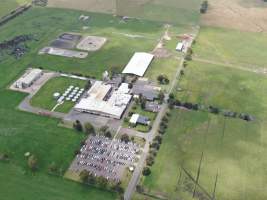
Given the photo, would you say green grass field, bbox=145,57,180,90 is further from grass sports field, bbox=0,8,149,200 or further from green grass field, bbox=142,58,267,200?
grass sports field, bbox=0,8,149,200

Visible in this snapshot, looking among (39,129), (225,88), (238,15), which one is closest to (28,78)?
(39,129)

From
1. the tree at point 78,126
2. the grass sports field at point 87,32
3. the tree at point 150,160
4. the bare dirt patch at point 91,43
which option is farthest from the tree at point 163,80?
the tree at point 150,160

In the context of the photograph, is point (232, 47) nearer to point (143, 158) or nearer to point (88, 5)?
point (143, 158)

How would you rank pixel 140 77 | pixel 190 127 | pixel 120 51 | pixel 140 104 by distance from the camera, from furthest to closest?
pixel 120 51
pixel 140 77
pixel 140 104
pixel 190 127

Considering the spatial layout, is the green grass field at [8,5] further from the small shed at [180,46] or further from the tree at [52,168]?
the tree at [52,168]

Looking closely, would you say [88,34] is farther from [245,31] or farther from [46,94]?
[245,31]

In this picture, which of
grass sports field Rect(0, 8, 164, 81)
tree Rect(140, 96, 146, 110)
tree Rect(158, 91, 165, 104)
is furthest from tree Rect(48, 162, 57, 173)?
grass sports field Rect(0, 8, 164, 81)

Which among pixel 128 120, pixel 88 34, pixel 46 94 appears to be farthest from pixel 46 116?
pixel 88 34
